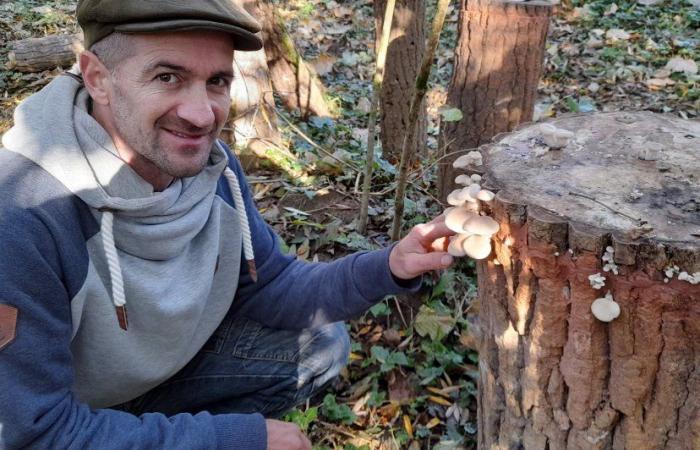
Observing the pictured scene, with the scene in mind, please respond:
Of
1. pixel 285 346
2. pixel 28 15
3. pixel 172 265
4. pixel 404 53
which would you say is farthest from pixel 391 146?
pixel 28 15

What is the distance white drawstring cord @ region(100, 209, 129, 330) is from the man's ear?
421 millimetres

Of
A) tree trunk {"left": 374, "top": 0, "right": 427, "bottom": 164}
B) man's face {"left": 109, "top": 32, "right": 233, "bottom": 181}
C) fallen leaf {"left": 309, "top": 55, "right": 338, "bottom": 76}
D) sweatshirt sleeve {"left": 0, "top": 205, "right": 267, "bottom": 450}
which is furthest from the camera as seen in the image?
fallen leaf {"left": 309, "top": 55, "right": 338, "bottom": 76}

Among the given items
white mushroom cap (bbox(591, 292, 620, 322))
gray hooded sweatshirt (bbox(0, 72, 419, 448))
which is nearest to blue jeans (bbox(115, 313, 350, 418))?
gray hooded sweatshirt (bbox(0, 72, 419, 448))

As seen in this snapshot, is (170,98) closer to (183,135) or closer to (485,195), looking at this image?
(183,135)

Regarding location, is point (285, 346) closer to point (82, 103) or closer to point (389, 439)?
point (389, 439)

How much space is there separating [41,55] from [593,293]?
762 centimetres

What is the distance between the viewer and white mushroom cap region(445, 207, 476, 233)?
1935 mm

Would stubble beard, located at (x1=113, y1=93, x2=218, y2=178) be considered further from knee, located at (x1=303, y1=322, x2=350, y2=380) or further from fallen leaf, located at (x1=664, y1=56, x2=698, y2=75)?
fallen leaf, located at (x1=664, y1=56, x2=698, y2=75)

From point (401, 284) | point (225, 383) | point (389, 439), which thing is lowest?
point (389, 439)

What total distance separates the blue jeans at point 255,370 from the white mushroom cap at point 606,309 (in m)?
1.55

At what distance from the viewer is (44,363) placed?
1.80 metres

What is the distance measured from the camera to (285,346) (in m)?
2.99

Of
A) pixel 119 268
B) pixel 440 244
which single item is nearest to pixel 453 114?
pixel 440 244

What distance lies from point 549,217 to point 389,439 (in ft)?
5.18
